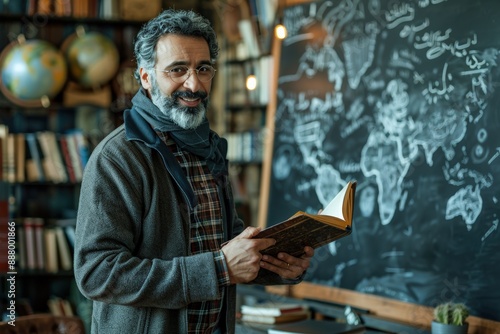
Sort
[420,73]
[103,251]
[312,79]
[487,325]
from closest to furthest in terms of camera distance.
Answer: [103,251]
[487,325]
[420,73]
[312,79]

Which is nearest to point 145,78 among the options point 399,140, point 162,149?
point 162,149

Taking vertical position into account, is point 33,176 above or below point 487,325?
above

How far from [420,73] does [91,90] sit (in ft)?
8.22

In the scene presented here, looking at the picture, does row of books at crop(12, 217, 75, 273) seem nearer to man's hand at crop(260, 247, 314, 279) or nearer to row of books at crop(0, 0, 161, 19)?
row of books at crop(0, 0, 161, 19)

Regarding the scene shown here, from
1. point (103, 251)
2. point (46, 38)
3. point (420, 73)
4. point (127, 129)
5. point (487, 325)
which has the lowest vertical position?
point (487, 325)

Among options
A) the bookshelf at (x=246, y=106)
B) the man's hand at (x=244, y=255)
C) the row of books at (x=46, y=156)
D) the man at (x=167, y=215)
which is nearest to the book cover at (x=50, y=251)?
the row of books at (x=46, y=156)

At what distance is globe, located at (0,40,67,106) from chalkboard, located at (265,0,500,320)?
5.19 ft

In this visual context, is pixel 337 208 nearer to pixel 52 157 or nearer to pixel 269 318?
pixel 269 318

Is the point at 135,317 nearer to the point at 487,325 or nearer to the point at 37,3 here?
the point at 487,325

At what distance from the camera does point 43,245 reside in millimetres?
4777

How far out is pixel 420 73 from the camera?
3.16 meters

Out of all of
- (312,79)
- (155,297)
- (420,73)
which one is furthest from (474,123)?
(155,297)

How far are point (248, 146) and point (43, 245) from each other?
57.6 inches

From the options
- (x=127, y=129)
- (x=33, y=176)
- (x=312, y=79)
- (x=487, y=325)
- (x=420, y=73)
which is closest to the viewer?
(x=127, y=129)
